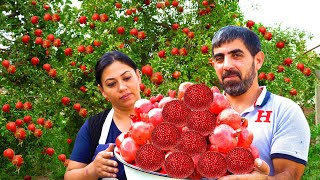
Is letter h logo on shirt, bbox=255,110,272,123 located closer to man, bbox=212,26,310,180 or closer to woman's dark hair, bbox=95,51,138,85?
man, bbox=212,26,310,180

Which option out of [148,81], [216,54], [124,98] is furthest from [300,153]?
[148,81]

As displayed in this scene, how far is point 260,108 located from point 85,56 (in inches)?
160

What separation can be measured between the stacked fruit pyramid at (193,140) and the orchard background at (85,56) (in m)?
3.64

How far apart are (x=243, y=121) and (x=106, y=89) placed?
1.00m

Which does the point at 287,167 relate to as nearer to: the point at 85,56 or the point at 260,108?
the point at 260,108

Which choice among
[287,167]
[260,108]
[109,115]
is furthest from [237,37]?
[109,115]

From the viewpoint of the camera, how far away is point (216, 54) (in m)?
2.17

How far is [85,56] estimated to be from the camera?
598 centimetres

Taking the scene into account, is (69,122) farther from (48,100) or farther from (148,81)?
(148,81)

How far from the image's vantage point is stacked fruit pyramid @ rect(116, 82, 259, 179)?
1.66 metres

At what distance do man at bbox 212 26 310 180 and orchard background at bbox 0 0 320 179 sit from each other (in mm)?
3250

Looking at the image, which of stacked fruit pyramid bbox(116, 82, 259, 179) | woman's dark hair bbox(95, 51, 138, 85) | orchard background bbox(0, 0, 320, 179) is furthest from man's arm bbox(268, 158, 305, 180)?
orchard background bbox(0, 0, 320, 179)

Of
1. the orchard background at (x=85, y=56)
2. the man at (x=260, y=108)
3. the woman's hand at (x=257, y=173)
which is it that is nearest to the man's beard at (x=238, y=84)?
the man at (x=260, y=108)

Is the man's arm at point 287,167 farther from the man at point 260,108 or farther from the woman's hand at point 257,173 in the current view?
the woman's hand at point 257,173
